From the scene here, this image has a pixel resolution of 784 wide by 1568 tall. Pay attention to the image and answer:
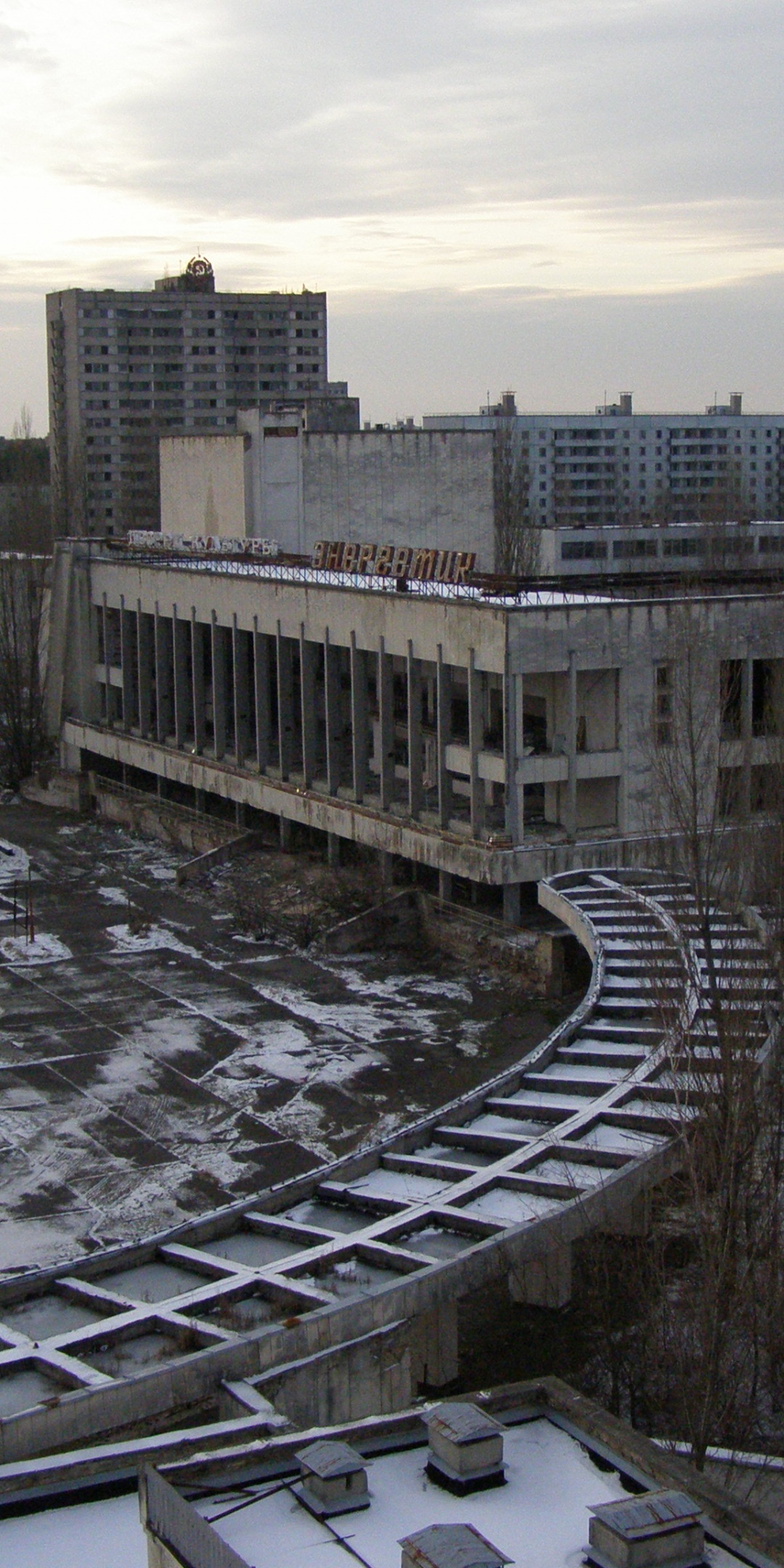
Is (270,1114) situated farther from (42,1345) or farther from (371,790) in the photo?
(371,790)

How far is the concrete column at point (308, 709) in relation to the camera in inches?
1780

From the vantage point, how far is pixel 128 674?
2312 inches

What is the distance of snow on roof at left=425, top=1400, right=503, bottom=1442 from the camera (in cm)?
1178

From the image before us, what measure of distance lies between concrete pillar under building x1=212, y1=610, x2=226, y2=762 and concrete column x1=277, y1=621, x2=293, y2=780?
159 inches

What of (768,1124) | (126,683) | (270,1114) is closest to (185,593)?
(126,683)

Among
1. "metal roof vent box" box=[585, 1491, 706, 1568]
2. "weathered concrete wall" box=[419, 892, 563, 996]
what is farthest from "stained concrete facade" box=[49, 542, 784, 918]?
"metal roof vent box" box=[585, 1491, 706, 1568]

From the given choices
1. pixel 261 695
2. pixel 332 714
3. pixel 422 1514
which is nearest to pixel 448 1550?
pixel 422 1514

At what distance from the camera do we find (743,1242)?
1770 centimetres

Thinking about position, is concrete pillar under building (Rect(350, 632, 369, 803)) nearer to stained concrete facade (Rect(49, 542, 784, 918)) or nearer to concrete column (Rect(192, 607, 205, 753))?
stained concrete facade (Rect(49, 542, 784, 918))

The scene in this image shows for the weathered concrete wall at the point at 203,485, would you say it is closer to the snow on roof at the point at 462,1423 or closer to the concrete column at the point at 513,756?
the concrete column at the point at 513,756

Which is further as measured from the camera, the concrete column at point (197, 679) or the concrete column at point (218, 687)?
the concrete column at point (197, 679)

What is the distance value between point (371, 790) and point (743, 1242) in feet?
88.7

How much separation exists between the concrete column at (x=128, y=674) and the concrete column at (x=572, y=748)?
2485cm

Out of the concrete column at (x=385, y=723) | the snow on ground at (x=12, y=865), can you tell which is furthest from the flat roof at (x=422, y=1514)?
the snow on ground at (x=12, y=865)
